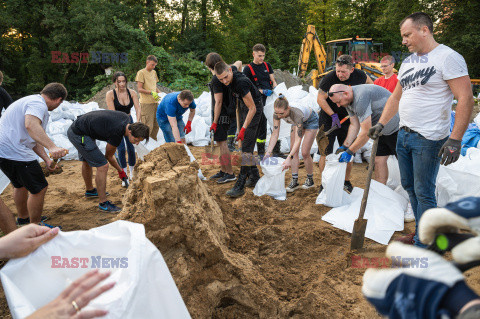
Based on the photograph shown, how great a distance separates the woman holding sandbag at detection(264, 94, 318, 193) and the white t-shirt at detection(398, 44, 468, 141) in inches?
56.2

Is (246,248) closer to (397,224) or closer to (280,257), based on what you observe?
(280,257)

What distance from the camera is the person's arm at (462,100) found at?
206 cm

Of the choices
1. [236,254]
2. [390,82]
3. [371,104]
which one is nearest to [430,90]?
[371,104]

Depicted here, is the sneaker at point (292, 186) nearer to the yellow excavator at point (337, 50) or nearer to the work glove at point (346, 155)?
the work glove at point (346, 155)

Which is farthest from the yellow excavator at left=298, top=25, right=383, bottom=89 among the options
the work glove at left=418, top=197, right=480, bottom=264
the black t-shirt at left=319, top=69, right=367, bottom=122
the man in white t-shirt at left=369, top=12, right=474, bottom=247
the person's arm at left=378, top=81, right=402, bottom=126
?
the work glove at left=418, top=197, right=480, bottom=264

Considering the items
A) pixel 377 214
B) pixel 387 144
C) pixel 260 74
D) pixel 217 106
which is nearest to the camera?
pixel 377 214

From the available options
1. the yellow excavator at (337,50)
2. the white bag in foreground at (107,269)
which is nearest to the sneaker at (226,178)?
the white bag in foreground at (107,269)

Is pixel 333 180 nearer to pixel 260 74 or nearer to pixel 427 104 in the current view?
pixel 427 104

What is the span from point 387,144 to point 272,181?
1.37m

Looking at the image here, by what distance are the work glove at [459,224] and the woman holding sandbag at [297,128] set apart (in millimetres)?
2805

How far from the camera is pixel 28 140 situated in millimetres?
2873

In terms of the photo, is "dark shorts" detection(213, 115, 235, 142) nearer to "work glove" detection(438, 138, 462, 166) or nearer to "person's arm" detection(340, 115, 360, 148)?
"person's arm" detection(340, 115, 360, 148)

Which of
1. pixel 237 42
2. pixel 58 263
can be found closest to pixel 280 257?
pixel 58 263

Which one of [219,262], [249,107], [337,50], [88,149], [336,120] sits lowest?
[219,262]
